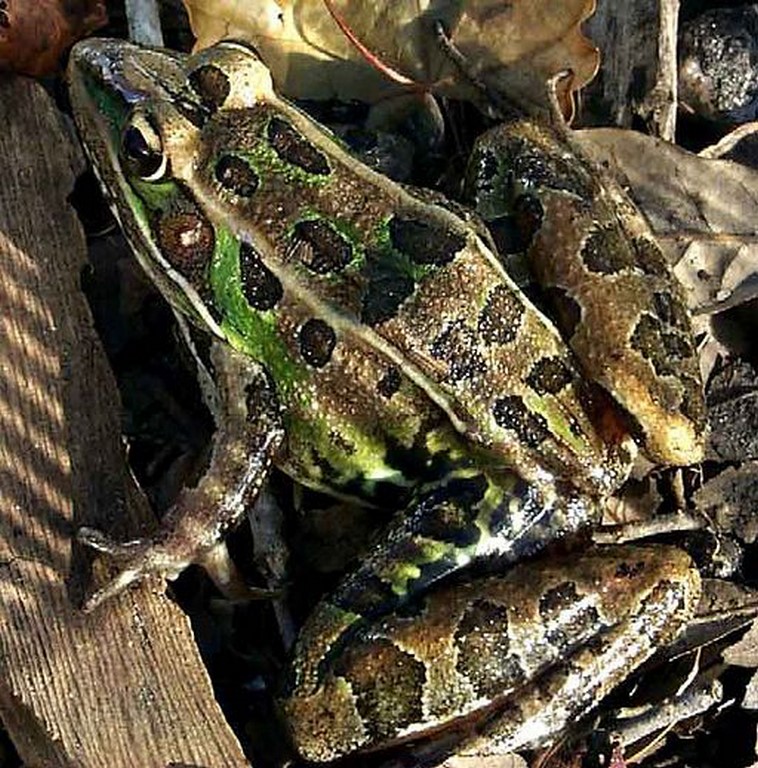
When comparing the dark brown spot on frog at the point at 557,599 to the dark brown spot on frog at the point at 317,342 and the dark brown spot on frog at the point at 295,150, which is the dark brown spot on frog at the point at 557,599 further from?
the dark brown spot on frog at the point at 295,150

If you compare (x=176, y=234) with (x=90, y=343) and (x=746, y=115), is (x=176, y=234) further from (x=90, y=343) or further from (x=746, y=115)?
(x=746, y=115)

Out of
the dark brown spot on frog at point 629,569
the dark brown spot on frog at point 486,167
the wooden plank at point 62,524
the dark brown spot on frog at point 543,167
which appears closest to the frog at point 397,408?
the dark brown spot on frog at point 629,569

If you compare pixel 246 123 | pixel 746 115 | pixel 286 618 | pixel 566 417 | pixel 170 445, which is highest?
pixel 246 123

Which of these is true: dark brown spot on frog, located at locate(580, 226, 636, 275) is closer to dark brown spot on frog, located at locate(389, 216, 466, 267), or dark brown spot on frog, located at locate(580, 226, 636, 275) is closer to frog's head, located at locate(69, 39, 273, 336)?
dark brown spot on frog, located at locate(389, 216, 466, 267)

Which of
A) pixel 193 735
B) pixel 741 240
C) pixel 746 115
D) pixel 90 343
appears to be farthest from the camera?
pixel 746 115

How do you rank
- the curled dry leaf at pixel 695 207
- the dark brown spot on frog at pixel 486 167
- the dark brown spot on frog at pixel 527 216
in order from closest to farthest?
the dark brown spot on frog at pixel 527 216 → the dark brown spot on frog at pixel 486 167 → the curled dry leaf at pixel 695 207

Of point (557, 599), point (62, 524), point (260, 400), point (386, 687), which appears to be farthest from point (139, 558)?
point (557, 599)

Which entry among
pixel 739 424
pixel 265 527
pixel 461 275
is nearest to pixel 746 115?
pixel 739 424
